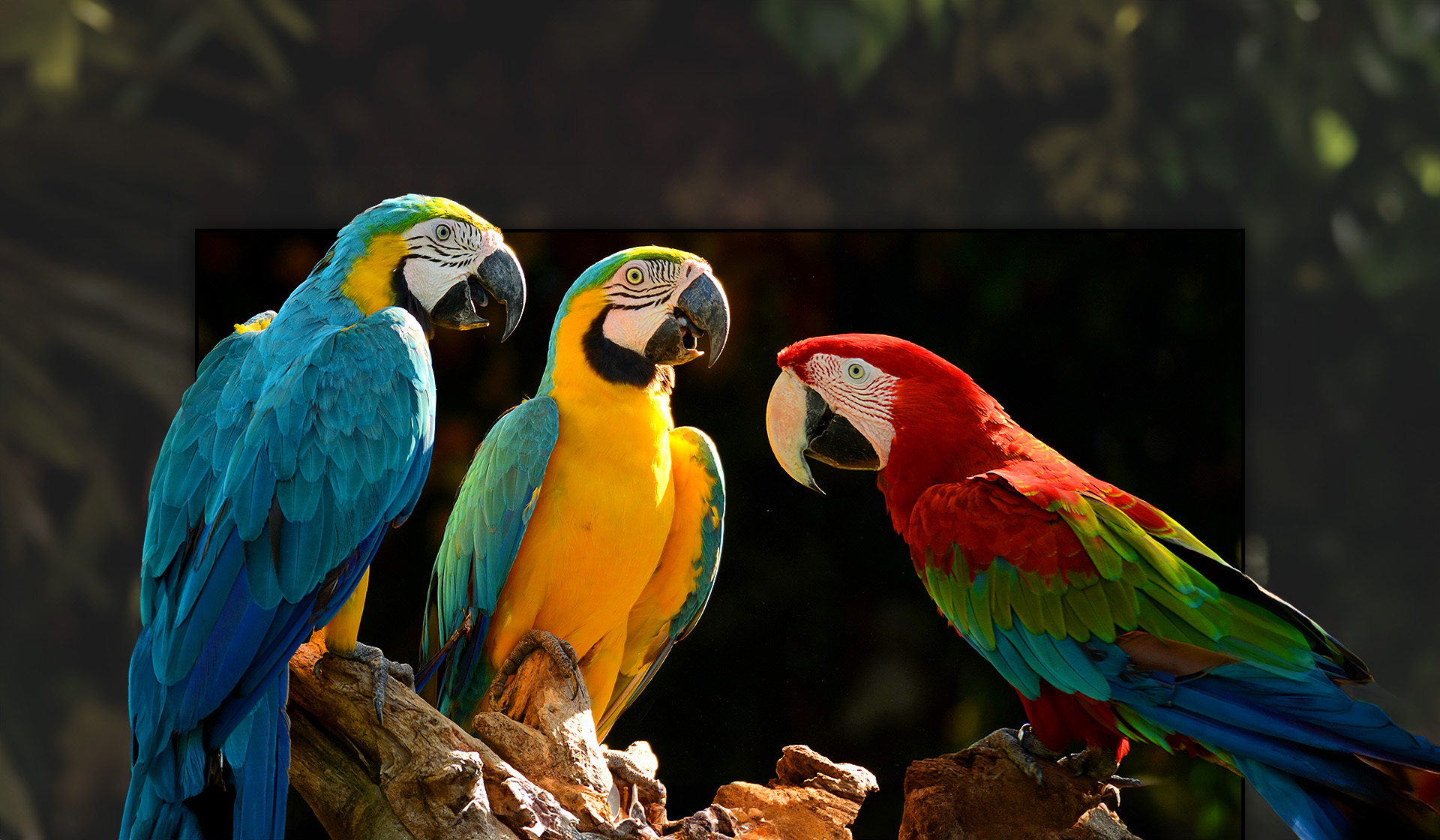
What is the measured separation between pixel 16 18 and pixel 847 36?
2.06m

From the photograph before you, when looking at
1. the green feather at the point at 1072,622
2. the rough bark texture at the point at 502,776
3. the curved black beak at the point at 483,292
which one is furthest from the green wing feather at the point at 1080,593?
the curved black beak at the point at 483,292

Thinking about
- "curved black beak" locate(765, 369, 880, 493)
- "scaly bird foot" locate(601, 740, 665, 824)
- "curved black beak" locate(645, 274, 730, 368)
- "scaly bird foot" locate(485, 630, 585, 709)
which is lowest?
"scaly bird foot" locate(601, 740, 665, 824)

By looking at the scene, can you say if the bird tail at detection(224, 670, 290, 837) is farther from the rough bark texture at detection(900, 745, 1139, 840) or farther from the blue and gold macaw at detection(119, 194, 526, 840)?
the rough bark texture at detection(900, 745, 1139, 840)

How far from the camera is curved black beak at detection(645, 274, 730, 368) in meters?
2.11

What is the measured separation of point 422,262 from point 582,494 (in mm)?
513

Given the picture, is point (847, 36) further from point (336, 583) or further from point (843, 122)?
point (336, 583)

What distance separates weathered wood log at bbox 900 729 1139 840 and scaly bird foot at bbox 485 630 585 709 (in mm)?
669

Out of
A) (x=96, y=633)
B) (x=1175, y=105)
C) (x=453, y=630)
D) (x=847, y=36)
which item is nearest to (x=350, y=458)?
(x=453, y=630)

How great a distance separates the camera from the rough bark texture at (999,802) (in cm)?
196

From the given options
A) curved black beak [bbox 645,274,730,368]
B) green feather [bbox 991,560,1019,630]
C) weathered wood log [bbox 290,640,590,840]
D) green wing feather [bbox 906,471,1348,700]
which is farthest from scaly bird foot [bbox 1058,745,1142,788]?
curved black beak [bbox 645,274,730,368]

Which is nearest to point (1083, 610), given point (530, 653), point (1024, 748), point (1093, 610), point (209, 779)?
point (1093, 610)

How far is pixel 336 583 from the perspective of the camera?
5.62ft

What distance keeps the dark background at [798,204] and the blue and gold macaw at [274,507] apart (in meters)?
0.72

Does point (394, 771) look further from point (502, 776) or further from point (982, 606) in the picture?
point (982, 606)
